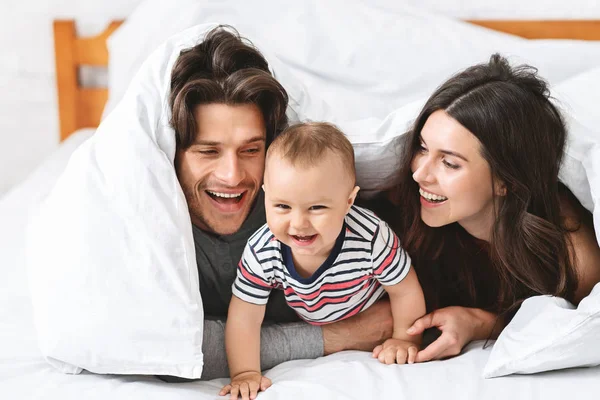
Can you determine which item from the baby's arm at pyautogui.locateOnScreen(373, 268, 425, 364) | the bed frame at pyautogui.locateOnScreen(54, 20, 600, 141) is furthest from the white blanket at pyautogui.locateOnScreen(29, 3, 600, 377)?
the bed frame at pyautogui.locateOnScreen(54, 20, 600, 141)

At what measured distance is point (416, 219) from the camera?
1.24m

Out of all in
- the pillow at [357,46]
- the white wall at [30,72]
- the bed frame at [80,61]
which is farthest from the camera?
the white wall at [30,72]

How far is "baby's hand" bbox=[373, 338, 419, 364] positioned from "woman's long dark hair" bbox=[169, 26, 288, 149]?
0.43 meters

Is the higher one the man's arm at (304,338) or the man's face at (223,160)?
the man's face at (223,160)

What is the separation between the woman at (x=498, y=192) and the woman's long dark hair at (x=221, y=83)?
0.26 metres

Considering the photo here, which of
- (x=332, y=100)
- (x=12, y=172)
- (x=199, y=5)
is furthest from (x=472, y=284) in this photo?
(x=12, y=172)

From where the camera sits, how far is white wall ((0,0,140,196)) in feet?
6.79

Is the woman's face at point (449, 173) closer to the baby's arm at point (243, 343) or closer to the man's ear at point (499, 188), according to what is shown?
the man's ear at point (499, 188)

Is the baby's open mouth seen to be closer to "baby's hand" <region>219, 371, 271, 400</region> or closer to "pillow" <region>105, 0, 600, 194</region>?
"baby's hand" <region>219, 371, 271, 400</region>

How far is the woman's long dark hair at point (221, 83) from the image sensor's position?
3.74 feet

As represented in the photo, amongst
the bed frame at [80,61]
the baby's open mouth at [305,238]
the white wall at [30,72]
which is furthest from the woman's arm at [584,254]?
the white wall at [30,72]

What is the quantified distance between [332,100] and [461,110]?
0.53m

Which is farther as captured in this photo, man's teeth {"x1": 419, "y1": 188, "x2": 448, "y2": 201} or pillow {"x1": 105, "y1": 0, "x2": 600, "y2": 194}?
pillow {"x1": 105, "y1": 0, "x2": 600, "y2": 194}

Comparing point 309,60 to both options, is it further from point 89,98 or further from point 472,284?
point 89,98
